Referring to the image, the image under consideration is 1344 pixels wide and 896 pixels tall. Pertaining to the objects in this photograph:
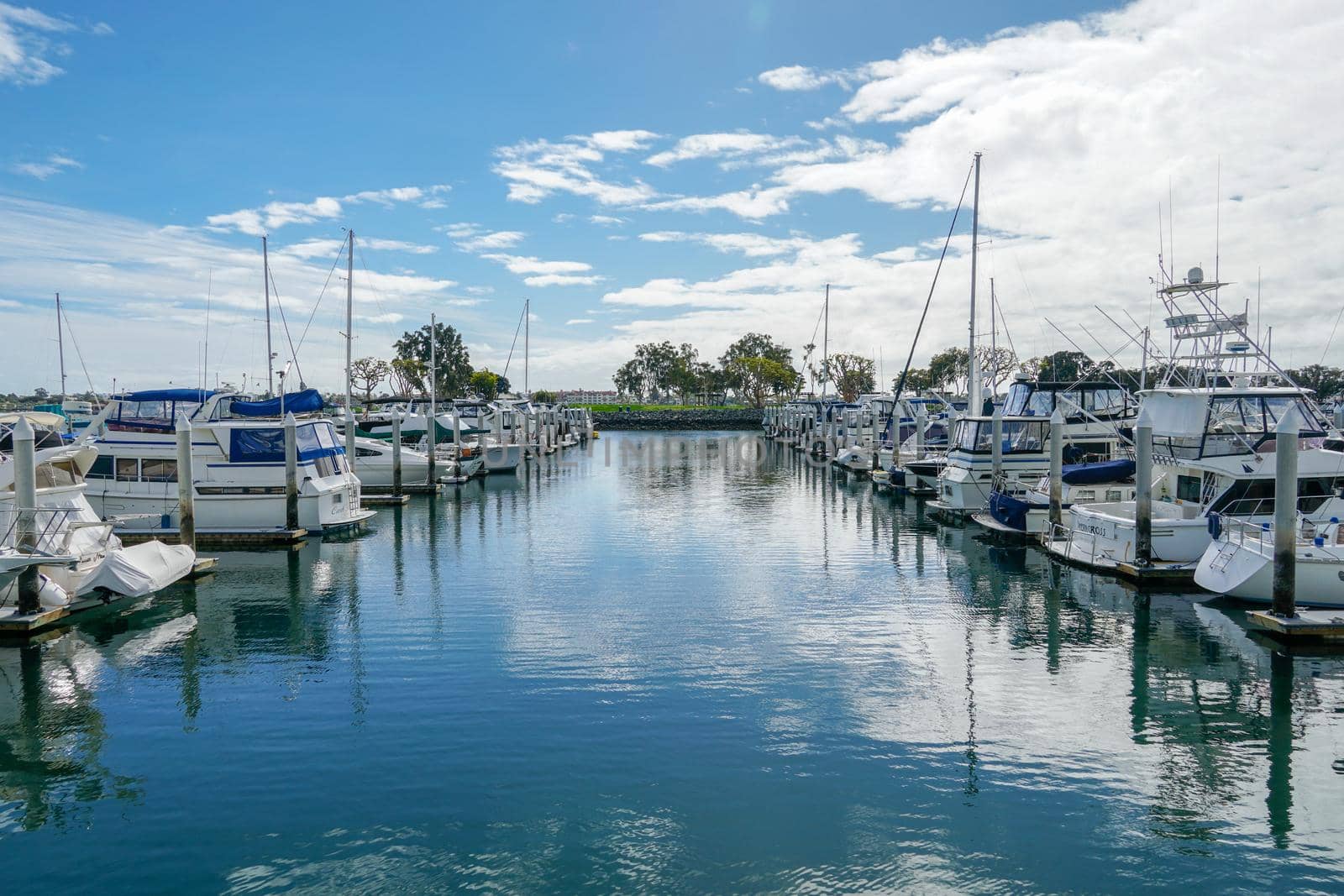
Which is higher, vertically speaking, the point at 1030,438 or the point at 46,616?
the point at 1030,438

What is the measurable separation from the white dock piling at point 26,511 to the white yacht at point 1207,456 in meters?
24.0

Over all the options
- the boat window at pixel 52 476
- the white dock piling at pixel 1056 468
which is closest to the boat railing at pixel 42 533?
the boat window at pixel 52 476

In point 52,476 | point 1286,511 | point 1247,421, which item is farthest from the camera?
point 1247,421

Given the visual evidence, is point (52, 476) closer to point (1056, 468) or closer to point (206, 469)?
point (206, 469)

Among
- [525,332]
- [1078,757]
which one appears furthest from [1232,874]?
[525,332]

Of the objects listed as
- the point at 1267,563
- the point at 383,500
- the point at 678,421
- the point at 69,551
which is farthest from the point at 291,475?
the point at 678,421

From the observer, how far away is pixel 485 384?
131125 mm

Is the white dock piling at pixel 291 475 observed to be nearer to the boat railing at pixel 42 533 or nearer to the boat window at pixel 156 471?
the boat window at pixel 156 471

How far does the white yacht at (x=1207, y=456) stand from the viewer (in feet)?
67.0

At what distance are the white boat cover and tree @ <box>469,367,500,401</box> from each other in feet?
359

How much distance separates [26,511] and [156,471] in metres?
11.2

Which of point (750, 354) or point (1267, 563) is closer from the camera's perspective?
point (1267, 563)

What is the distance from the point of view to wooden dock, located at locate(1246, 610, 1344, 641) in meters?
16.0

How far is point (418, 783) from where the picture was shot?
1116cm
